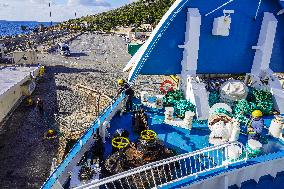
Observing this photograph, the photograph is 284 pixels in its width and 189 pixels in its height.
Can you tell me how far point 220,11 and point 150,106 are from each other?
18.4 ft

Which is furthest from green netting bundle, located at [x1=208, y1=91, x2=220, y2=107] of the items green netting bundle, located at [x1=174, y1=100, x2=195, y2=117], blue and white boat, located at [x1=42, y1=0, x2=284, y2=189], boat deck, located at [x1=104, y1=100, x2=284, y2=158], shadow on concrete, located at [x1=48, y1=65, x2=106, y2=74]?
shadow on concrete, located at [x1=48, y1=65, x2=106, y2=74]

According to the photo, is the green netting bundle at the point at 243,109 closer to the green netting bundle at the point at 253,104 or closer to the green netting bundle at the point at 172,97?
the green netting bundle at the point at 253,104

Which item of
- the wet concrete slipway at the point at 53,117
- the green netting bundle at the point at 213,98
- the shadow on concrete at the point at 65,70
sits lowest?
the wet concrete slipway at the point at 53,117

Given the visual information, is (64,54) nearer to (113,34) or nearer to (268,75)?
(113,34)

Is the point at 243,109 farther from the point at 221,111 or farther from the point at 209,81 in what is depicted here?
the point at 209,81

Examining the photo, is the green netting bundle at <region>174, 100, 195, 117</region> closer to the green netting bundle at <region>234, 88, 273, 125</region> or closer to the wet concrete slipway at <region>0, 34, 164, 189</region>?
the green netting bundle at <region>234, 88, 273, 125</region>

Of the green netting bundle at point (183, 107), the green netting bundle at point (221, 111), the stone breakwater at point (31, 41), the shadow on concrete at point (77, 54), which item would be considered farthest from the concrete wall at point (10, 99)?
the stone breakwater at point (31, 41)

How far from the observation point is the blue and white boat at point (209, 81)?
374 inches

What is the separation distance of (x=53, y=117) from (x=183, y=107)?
1614cm

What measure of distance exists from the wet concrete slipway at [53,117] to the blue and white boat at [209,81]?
27.2 ft

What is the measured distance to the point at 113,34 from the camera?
83.4 metres

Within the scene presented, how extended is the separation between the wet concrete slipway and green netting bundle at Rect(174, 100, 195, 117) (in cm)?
887

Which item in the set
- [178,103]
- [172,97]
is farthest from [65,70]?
[178,103]

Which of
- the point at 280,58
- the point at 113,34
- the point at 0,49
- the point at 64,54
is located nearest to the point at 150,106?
the point at 280,58
